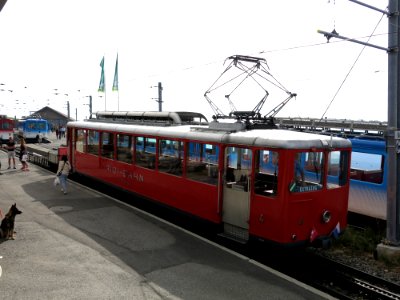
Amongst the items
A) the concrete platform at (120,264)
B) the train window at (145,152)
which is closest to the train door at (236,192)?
the concrete platform at (120,264)

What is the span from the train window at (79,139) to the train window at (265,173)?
9.20 m

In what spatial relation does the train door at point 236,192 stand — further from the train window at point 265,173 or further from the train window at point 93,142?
the train window at point 93,142

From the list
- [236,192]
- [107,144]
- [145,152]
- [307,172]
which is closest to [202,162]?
[236,192]

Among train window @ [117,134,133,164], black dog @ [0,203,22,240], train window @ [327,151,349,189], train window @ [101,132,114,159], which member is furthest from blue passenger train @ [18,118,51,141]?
train window @ [327,151,349,189]

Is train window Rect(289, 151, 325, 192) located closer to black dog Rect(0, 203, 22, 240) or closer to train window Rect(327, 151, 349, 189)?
train window Rect(327, 151, 349, 189)

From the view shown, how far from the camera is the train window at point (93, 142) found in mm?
14266

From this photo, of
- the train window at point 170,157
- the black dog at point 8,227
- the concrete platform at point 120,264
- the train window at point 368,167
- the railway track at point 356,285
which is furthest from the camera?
the train window at point 368,167

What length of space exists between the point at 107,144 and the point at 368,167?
25.8 feet

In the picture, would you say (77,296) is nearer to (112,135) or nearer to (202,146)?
(202,146)

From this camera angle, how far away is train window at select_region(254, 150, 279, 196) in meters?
7.75

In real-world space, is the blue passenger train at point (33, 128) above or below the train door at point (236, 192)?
above

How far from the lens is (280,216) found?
7.42 m

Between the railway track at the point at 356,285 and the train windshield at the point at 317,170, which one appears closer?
the railway track at the point at 356,285

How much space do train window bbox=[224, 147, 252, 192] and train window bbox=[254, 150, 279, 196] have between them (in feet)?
0.67
